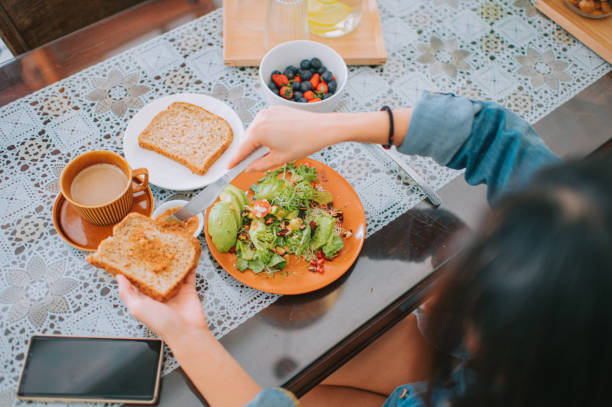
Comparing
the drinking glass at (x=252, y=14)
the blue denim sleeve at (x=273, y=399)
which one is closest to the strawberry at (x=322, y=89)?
the drinking glass at (x=252, y=14)

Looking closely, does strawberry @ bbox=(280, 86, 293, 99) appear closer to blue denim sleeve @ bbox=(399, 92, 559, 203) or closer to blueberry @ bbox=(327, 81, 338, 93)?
blueberry @ bbox=(327, 81, 338, 93)

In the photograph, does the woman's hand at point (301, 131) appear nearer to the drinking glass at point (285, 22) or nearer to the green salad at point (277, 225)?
the green salad at point (277, 225)

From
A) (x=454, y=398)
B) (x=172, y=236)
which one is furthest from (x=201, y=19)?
(x=454, y=398)

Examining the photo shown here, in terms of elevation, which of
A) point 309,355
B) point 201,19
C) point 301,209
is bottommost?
point 309,355

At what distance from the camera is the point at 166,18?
137 cm

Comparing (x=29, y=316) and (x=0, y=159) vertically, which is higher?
(x=0, y=159)

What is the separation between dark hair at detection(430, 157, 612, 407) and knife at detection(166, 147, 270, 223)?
55 cm

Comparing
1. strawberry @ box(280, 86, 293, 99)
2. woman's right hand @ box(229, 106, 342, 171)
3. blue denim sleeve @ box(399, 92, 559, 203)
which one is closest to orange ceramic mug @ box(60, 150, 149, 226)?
woman's right hand @ box(229, 106, 342, 171)

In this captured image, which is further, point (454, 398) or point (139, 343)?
point (139, 343)

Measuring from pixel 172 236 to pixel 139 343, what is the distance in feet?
0.77

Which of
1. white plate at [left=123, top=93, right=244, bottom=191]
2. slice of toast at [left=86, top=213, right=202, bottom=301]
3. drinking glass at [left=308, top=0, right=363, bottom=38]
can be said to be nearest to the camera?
slice of toast at [left=86, top=213, right=202, bottom=301]

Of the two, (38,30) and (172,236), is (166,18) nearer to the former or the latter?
(38,30)

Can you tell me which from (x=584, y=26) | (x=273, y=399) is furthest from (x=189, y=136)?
(x=584, y=26)

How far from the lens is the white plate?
3.48 ft
